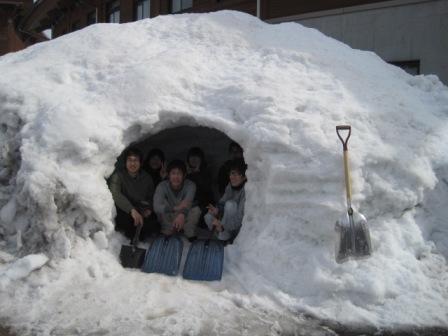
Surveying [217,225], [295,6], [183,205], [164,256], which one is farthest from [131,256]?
[295,6]

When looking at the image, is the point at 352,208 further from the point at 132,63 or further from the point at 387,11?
the point at 387,11

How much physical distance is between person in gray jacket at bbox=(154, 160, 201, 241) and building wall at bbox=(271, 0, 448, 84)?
583 centimetres

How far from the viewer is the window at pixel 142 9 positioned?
14048 mm

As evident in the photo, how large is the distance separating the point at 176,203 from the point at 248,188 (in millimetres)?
760

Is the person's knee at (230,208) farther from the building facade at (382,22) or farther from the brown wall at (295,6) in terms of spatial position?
the brown wall at (295,6)

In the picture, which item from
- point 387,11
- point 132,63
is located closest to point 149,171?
point 132,63

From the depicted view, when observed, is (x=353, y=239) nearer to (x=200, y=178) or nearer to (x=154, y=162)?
(x=200, y=178)

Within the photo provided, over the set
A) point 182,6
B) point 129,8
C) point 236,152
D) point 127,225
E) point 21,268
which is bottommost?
point 21,268

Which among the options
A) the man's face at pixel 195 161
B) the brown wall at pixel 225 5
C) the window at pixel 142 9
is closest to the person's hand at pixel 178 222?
the man's face at pixel 195 161

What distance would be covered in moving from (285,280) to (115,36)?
3660 millimetres

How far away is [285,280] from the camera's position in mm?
3611

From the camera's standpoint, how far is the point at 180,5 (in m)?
12.8

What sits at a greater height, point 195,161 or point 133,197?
point 195,161

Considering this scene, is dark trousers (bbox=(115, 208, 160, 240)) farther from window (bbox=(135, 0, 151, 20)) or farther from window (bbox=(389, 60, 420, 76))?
window (bbox=(135, 0, 151, 20))
